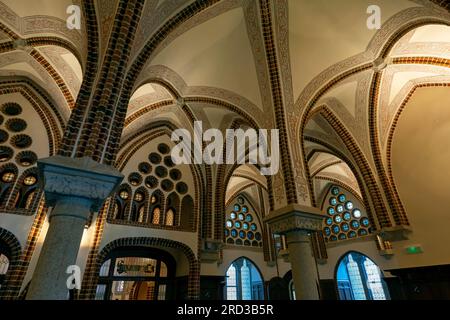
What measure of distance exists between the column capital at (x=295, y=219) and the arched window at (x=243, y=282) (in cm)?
1172

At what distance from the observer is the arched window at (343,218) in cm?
1422

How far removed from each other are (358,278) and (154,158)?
1352cm

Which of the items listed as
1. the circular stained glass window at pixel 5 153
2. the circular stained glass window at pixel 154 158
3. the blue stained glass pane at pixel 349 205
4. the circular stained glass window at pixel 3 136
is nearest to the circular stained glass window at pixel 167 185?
the circular stained glass window at pixel 154 158

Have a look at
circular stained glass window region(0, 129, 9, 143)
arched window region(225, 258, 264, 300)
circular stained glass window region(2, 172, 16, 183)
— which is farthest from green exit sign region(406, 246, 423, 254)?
circular stained glass window region(0, 129, 9, 143)

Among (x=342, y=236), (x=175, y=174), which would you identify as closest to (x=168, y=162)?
(x=175, y=174)

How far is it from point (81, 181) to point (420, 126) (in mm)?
8933

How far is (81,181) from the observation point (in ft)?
11.1

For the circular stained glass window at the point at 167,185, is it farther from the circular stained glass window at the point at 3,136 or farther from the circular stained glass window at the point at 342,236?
the circular stained glass window at the point at 342,236

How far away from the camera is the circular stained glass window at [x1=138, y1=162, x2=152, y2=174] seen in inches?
379

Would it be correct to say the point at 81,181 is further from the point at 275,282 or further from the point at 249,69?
the point at 275,282

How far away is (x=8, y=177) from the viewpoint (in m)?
7.45

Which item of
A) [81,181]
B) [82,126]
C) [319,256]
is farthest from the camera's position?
[319,256]

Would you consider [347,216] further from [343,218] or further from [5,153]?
[5,153]
